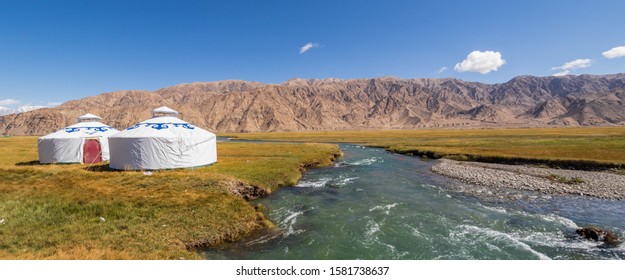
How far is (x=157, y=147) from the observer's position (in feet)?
89.3

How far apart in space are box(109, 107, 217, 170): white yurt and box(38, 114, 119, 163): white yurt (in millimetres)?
7156

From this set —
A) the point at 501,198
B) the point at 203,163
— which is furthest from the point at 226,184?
the point at 501,198

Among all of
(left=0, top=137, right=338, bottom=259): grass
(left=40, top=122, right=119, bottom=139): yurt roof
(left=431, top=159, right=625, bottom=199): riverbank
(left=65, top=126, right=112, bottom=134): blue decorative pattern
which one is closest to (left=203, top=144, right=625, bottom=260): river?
(left=0, top=137, right=338, bottom=259): grass

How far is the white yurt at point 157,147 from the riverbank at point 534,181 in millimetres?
23051

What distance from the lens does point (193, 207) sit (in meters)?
15.7

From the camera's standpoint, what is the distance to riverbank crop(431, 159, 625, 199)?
2202 cm

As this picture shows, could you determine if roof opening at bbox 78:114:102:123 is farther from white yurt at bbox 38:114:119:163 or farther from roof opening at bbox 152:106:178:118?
roof opening at bbox 152:106:178:118

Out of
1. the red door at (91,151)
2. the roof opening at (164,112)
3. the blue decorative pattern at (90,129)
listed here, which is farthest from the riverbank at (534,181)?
the blue decorative pattern at (90,129)

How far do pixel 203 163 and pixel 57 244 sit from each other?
1886 cm

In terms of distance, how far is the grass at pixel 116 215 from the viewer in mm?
11109
